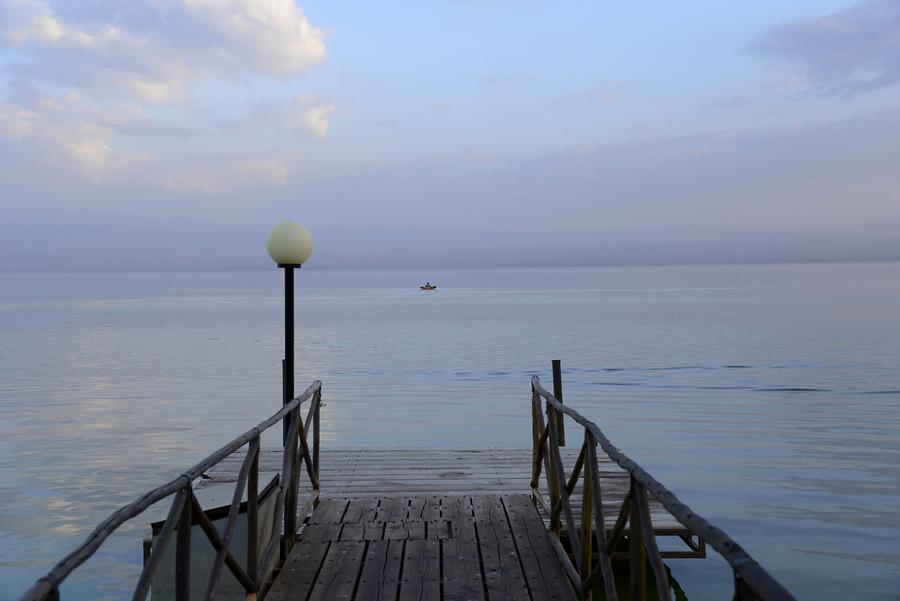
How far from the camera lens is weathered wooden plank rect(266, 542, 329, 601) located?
520cm

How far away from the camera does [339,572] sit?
18.5 ft

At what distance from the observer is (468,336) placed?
4228cm

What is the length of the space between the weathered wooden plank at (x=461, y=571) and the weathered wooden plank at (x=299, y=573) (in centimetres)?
89

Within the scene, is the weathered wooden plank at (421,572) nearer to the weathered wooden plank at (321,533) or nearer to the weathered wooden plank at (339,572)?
the weathered wooden plank at (339,572)

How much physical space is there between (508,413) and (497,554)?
1444cm

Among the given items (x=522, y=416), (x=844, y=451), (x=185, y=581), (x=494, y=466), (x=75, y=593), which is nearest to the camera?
(x=185, y=581)

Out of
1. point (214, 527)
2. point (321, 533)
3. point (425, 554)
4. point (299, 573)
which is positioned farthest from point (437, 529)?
point (214, 527)

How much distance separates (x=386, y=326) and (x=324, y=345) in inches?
476

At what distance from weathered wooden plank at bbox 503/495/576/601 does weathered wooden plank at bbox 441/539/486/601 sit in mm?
A: 336

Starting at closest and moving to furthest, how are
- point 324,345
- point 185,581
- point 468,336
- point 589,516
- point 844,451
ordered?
1. point 185,581
2. point 589,516
3. point 844,451
4. point 324,345
5. point 468,336

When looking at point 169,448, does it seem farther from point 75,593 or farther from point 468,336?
point 468,336

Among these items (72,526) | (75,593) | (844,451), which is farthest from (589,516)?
(844,451)

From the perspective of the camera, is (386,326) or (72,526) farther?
(386,326)

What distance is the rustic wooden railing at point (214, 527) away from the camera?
2.92 metres
